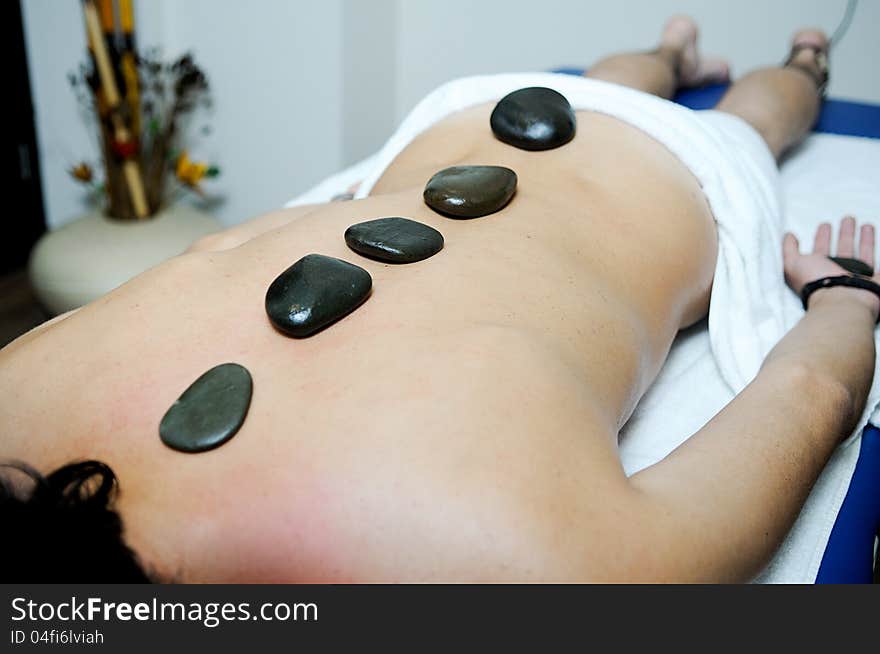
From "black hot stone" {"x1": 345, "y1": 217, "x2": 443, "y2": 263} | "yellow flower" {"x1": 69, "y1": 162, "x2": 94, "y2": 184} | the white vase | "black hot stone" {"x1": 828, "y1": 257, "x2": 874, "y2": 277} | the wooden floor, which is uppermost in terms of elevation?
"black hot stone" {"x1": 345, "y1": 217, "x2": 443, "y2": 263}

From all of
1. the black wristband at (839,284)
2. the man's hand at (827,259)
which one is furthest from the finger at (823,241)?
the black wristband at (839,284)

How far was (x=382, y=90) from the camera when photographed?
9.52 feet

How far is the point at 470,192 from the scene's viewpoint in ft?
3.34

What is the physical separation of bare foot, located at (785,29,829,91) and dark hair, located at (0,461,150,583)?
5.99ft

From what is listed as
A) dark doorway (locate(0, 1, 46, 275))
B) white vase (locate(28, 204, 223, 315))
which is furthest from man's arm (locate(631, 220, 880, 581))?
dark doorway (locate(0, 1, 46, 275))

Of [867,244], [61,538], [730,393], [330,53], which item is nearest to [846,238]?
[867,244]

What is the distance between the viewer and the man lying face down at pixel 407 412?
660 mm

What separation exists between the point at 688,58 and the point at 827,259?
34.0 inches

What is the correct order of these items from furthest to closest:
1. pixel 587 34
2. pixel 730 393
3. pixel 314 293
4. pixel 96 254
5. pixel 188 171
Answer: pixel 587 34, pixel 188 171, pixel 96 254, pixel 730 393, pixel 314 293

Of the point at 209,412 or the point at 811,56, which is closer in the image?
the point at 209,412

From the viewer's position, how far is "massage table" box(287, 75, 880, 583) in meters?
0.96

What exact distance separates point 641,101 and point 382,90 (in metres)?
1.68

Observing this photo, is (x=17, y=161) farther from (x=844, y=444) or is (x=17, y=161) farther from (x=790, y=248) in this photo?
Answer: (x=844, y=444)

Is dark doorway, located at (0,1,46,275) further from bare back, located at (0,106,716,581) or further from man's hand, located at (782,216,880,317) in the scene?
man's hand, located at (782,216,880,317)
